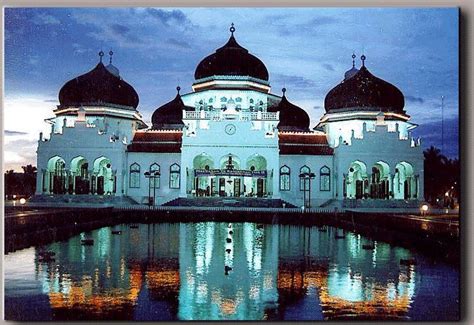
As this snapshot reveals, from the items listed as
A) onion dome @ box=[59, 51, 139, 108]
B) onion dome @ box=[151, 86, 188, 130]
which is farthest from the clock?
onion dome @ box=[59, 51, 139, 108]

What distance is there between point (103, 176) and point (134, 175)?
0.33m

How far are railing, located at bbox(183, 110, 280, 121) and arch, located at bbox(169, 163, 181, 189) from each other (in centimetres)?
103

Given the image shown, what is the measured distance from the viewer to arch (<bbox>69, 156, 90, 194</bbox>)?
21.3 ft

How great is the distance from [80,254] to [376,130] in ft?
14.8

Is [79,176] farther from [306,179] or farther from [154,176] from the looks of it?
[306,179]

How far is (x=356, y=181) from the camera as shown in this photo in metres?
7.50

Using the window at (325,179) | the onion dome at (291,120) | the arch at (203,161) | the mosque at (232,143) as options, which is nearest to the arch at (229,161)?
the mosque at (232,143)

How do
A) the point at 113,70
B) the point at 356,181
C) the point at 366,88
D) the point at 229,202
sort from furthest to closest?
the point at 356,181 → the point at 366,88 → the point at 229,202 → the point at 113,70

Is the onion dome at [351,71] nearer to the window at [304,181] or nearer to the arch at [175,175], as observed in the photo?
the window at [304,181]

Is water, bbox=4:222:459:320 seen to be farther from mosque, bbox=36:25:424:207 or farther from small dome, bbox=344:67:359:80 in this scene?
small dome, bbox=344:67:359:80

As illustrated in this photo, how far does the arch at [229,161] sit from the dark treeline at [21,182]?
3.55 metres

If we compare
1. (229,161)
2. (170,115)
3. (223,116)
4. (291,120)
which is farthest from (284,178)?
(223,116)

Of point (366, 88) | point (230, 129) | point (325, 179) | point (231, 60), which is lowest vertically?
point (325, 179)

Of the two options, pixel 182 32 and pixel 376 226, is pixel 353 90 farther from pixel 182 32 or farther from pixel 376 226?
pixel 182 32
